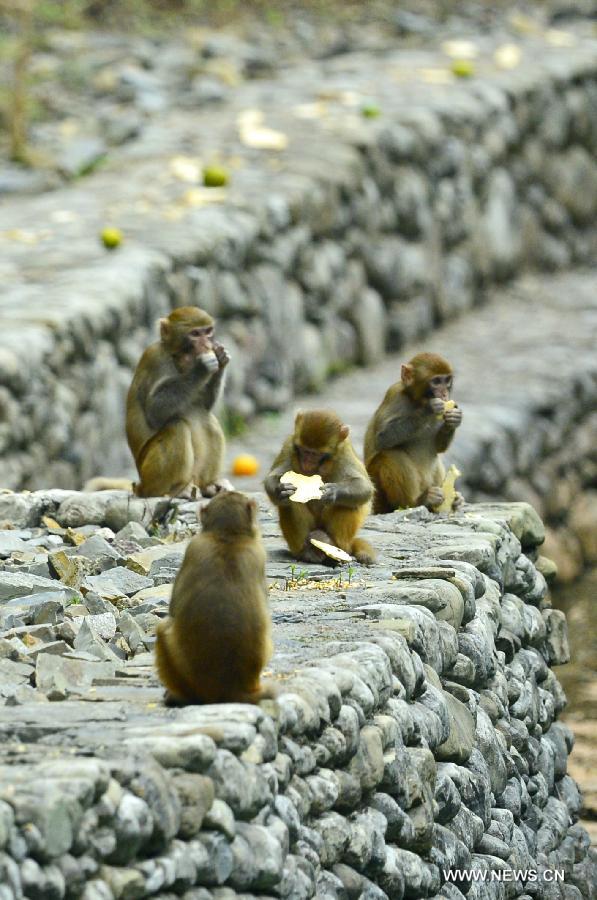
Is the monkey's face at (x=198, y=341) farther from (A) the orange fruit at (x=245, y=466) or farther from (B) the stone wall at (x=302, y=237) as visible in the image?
(A) the orange fruit at (x=245, y=466)

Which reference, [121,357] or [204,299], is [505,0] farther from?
[121,357]

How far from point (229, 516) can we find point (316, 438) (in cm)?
235

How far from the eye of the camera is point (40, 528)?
9.03 meters

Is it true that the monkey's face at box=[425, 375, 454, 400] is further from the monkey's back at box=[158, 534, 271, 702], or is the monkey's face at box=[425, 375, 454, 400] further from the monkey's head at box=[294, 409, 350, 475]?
the monkey's back at box=[158, 534, 271, 702]

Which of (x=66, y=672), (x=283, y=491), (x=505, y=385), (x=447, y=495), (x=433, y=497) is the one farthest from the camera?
(x=505, y=385)

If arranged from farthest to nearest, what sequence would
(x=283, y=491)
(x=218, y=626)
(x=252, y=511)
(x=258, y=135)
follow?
(x=258, y=135)
(x=283, y=491)
(x=252, y=511)
(x=218, y=626)

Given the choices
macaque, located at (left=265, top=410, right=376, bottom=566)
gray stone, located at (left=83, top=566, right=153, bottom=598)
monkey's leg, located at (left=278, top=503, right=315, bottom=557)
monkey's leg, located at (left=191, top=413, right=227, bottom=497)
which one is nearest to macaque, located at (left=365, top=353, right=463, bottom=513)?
monkey's leg, located at (left=191, top=413, right=227, bottom=497)

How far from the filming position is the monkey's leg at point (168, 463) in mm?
10016

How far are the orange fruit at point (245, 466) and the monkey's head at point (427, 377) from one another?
456 centimetres

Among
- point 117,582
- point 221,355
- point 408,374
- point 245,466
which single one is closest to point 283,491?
point 117,582

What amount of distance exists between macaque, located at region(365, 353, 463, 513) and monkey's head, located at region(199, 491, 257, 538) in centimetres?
383

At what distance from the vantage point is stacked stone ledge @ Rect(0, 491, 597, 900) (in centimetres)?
473

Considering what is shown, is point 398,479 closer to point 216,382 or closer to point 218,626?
point 216,382

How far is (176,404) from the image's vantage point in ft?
33.2
